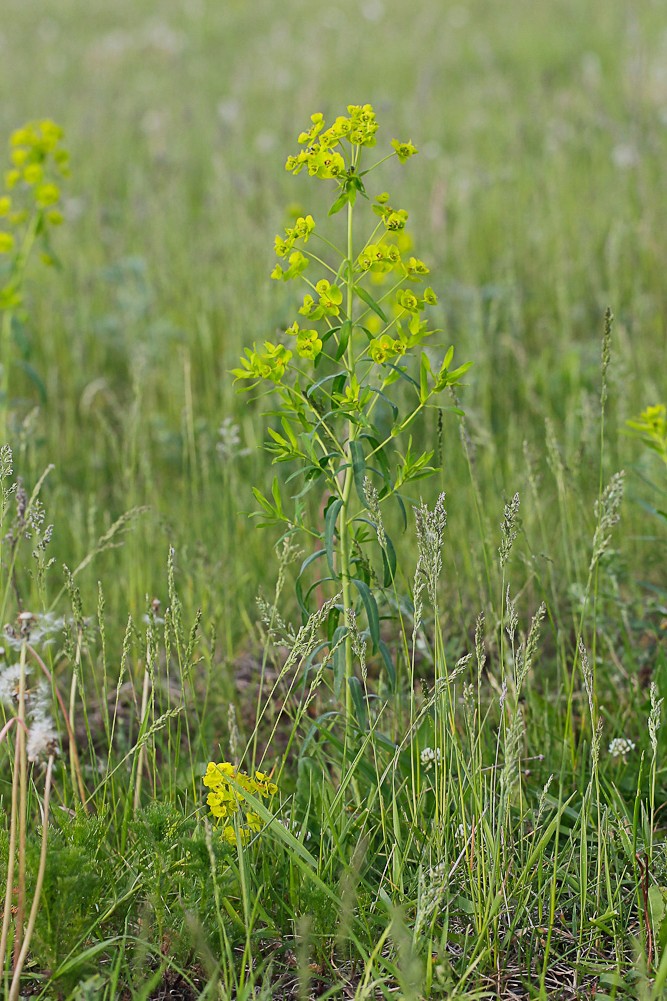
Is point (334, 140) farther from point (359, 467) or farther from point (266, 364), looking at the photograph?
point (359, 467)

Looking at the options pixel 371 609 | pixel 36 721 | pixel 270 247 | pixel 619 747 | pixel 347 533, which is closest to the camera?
pixel 36 721

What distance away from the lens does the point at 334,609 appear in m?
1.71

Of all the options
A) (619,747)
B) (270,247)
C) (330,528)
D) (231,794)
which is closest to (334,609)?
(330,528)

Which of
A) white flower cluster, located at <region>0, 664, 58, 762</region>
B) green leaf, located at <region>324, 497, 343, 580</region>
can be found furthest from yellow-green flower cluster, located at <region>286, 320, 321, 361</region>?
white flower cluster, located at <region>0, 664, 58, 762</region>

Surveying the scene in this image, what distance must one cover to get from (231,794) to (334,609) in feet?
1.19

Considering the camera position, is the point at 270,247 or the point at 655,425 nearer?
the point at 655,425

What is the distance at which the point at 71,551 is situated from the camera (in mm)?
2807

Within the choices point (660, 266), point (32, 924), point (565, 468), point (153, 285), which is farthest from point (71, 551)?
point (660, 266)

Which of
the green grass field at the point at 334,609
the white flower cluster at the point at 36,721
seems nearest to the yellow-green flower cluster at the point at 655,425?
the green grass field at the point at 334,609

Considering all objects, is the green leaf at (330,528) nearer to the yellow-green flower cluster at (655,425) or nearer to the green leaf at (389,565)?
the green leaf at (389,565)

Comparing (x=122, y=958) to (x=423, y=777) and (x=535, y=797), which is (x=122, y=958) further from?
(x=535, y=797)

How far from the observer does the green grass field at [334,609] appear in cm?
142

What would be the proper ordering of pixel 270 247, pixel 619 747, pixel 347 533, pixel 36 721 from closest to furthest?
pixel 36 721 < pixel 347 533 < pixel 619 747 < pixel 270 247

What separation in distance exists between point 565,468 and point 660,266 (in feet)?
8.63
